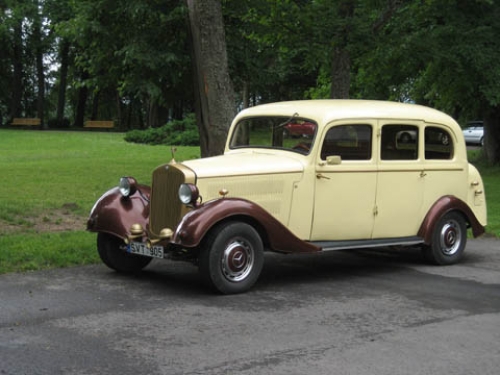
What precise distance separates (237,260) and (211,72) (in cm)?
495

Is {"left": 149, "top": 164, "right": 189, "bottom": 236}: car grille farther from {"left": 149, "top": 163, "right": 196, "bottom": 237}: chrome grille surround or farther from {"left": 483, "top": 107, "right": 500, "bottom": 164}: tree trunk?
{"left": 483, "top": 107, "right": 500, "bottom": 164}: tree trunk

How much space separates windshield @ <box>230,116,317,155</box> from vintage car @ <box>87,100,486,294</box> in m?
0.02

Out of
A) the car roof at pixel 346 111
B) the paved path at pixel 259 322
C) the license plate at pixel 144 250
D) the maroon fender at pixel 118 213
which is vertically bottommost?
the paved path at pixel 259 322

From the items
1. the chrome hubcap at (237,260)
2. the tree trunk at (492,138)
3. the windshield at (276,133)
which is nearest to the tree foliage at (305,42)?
the tree trunk at (492,138)

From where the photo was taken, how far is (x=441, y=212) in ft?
30.1

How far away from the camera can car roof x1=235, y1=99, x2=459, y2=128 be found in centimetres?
857

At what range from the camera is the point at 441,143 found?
373 inches

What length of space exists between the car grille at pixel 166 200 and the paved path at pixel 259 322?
635 millimetres

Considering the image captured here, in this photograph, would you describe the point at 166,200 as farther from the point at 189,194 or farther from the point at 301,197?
the point at 301,197

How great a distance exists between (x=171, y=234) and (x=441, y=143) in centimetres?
379

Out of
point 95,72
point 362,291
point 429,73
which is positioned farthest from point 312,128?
point 429,73

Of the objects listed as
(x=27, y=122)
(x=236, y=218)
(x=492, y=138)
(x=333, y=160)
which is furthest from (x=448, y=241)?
(x=27, y=122)

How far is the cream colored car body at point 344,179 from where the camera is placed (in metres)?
7.94

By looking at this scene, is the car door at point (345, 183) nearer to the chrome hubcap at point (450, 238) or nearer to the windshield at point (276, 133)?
the windshield at point (276, 133)
